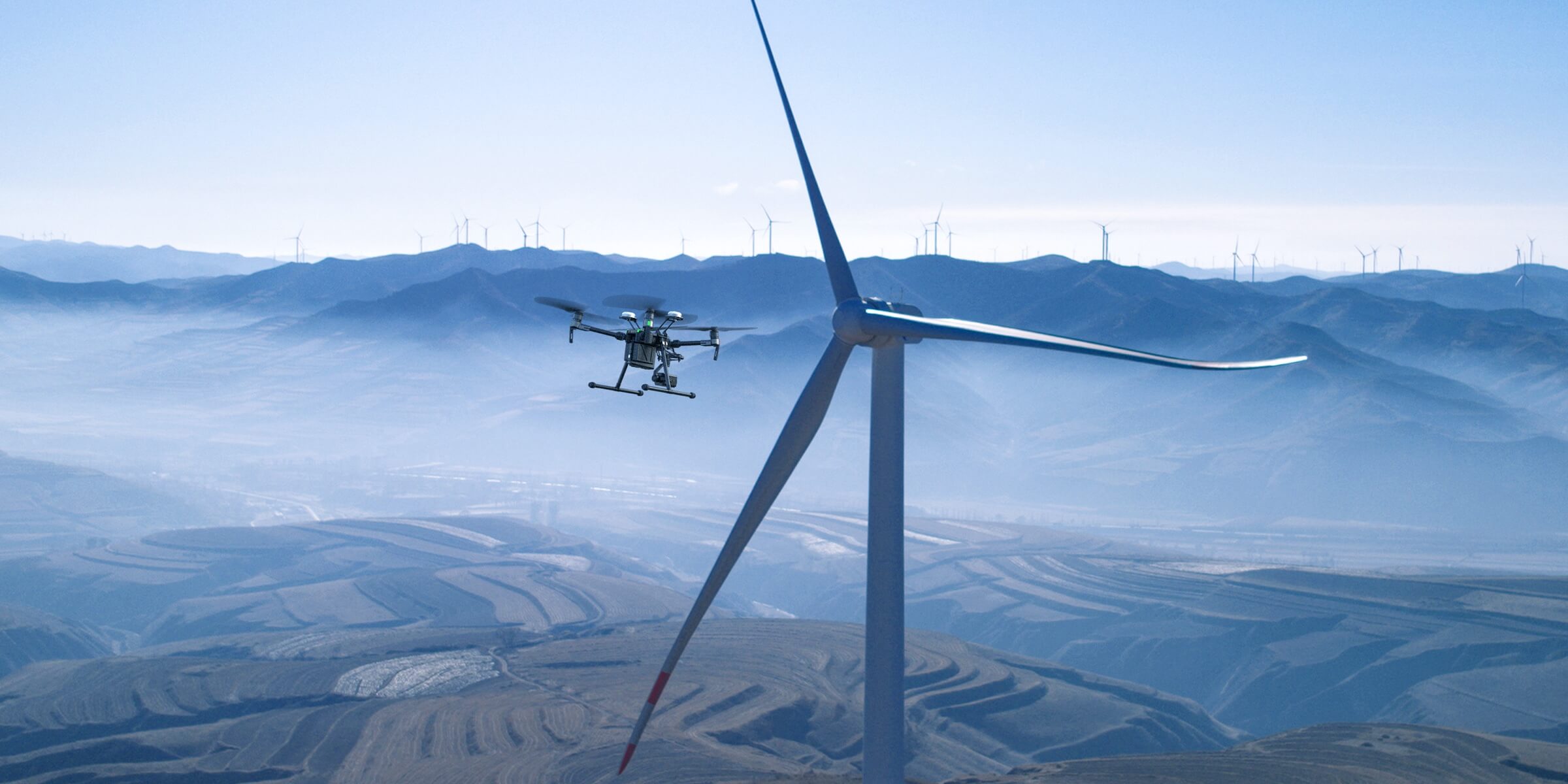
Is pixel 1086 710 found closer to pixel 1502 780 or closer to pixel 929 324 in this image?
pixel 1502 780

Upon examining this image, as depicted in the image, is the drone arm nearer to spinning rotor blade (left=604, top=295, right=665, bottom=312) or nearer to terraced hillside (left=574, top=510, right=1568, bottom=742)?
spinning rotor blade (left=604, top=295, right=665, bottom=312)

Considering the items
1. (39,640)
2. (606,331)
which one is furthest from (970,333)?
(39,640)

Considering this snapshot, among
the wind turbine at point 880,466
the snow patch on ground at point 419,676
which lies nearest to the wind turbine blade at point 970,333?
the wind turbine at point 880,466

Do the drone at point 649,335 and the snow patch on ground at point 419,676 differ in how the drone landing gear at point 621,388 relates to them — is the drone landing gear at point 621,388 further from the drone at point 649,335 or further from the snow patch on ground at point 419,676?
the snow patch on ground at point 419,676

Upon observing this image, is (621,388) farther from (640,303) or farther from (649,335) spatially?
(640,303)

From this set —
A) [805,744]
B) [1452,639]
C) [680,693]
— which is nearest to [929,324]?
[805,744]

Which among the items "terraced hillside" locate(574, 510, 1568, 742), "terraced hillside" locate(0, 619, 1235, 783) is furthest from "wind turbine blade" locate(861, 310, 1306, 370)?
"terraced hillside" locate(574, 510, 1568, 742)
